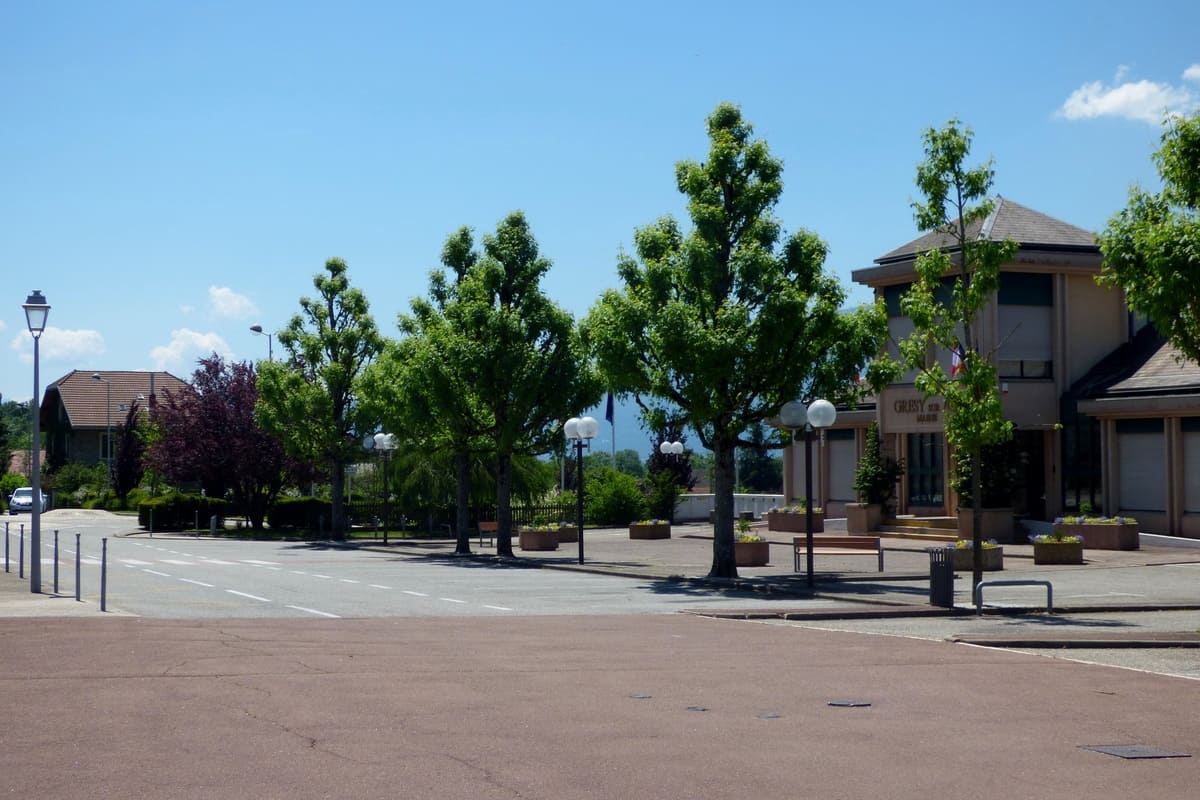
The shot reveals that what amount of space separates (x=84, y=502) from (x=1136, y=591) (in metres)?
71.9

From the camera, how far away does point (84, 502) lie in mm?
81938

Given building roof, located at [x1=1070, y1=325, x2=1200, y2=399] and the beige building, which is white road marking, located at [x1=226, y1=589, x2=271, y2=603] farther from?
building roof, located at [x1=1070, y1=325, x2=1200, y2=399]

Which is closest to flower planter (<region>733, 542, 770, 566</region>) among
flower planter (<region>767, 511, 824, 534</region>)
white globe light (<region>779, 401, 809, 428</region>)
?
white globe light (<region>779, 401, 809, 428</region>)

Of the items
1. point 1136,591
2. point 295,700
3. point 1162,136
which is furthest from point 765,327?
point 295,700

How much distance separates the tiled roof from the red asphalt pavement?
86.4 feet

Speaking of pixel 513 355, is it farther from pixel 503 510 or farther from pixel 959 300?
pixel 959 300

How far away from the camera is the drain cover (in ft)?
28.6

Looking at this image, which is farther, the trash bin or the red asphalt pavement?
the trash bin

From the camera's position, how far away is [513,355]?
114 feet

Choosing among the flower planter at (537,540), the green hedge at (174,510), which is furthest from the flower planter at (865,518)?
the green hedge at (174,510)

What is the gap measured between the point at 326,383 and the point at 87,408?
59.2 metres

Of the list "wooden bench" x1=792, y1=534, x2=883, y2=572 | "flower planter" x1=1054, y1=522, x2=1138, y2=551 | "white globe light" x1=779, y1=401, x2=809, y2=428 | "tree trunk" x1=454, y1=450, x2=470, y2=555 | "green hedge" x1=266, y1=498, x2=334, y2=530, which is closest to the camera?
"white globe light" x1=779, y1=401, x2=809, y2=428

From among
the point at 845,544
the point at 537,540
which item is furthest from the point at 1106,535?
the point at 537,540

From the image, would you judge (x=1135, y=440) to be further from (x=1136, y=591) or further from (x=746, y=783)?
(x=746, y=783)
